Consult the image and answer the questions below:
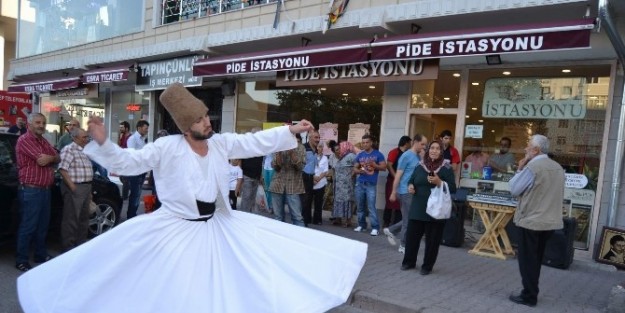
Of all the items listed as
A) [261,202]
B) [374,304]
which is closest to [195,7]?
[261,202]

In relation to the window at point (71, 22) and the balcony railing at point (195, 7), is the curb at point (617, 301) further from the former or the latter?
the window at point (71, 22)

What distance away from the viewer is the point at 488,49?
6.83m

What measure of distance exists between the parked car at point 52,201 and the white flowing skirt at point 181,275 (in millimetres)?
3423

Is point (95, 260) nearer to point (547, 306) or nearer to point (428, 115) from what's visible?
point (547, 306)

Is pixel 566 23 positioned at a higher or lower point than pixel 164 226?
higher

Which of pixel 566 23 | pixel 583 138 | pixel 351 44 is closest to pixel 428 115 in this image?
pixel 351 44

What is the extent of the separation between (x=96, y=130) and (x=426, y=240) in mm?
4480

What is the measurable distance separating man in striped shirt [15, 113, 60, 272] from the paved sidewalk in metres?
3.73

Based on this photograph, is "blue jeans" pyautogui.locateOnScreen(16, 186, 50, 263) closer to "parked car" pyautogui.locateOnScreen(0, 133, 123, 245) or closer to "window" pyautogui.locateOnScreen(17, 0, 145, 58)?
"parked car" pyautogui.locateOnScreen(0, 133, 123, 245)

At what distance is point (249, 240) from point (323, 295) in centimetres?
62

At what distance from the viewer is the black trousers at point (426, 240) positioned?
6.00 m

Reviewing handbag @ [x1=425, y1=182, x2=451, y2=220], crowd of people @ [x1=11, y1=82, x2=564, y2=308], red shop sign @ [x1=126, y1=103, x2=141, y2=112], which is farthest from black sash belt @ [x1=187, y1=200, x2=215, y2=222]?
red shop sign @ [x1=126, y1=103, x2=141, y2=112]

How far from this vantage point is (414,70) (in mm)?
8141

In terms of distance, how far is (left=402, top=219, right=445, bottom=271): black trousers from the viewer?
236 inches
